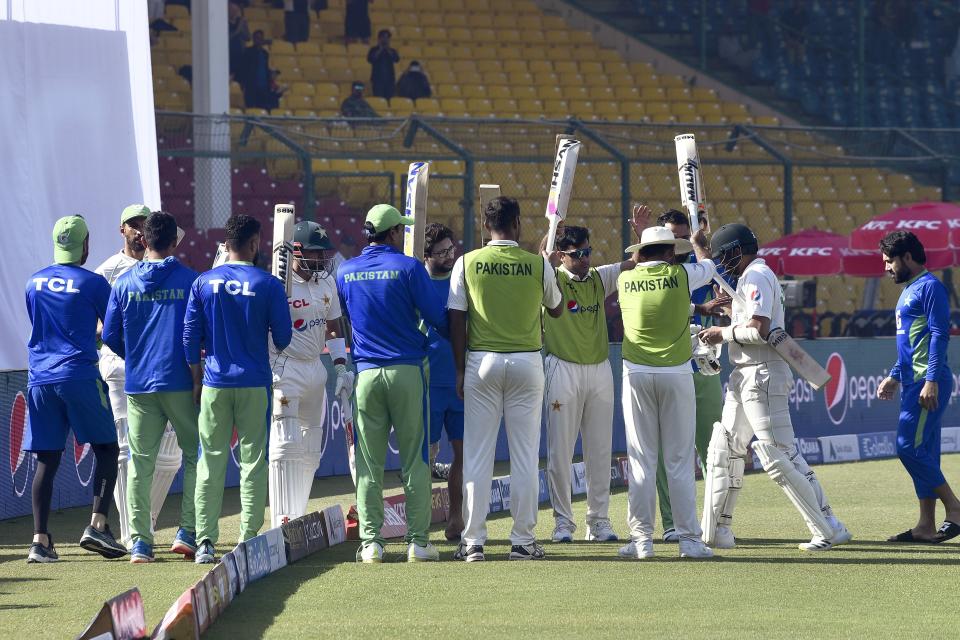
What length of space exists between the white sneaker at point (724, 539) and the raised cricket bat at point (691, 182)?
1866mm

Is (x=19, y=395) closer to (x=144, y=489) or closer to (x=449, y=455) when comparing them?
(x=144, y=489)

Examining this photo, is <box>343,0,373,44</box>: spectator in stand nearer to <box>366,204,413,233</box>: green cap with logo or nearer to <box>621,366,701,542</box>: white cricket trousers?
<box>366,204,413,233</box>: green cap with logo

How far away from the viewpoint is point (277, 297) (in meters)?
8.77

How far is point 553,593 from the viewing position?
7.60 m

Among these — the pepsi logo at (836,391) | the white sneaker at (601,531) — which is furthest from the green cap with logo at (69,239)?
the pepsi logo at (836,391)

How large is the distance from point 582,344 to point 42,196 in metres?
7.09

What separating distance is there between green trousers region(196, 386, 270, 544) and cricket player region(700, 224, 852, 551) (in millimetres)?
2757

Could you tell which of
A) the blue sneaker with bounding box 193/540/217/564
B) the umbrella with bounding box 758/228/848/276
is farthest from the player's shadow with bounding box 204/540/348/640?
the umbrella with bounding box 758/228/848/276

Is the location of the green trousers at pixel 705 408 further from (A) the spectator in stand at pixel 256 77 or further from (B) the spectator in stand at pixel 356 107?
(A) the spectator in stand at pixel 256 77

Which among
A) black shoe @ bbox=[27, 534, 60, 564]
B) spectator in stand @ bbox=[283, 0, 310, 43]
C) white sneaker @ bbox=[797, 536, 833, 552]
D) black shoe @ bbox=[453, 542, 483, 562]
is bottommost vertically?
white sneaker @ bbox=[797, 536, 833, 552]

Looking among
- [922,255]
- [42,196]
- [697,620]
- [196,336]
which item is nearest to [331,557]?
[196,336]

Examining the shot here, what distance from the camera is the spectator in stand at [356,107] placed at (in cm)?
2278

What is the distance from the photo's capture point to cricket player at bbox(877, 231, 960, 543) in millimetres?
9859

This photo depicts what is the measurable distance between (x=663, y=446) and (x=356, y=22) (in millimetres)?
19474
